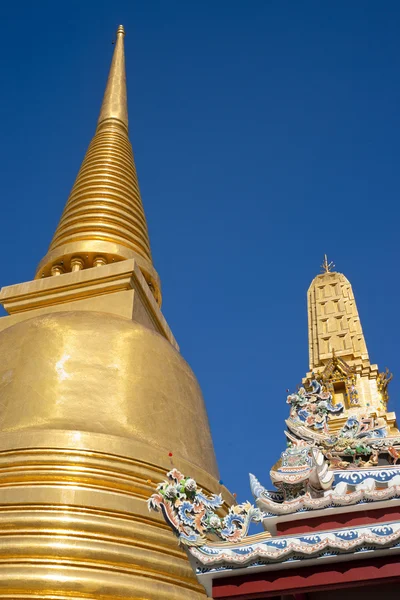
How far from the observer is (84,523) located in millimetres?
6637

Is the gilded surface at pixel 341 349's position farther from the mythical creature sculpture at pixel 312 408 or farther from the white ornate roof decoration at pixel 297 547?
the white ornate roof decoration at pixel 297 547

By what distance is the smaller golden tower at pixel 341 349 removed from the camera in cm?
1545

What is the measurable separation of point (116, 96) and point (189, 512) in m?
13.4

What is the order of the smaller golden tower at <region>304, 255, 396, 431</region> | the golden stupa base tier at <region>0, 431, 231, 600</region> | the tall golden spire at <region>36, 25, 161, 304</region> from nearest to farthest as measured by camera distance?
the golden stupa base tier at <region>0, 431, 231, 600</region>
the tall golden spire at <region>36, 25, 161, 304</region>
the smaller golden tower at <region>304, 255, 396, 431</region>

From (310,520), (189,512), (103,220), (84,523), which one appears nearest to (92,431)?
(84,523)

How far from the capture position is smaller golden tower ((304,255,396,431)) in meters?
15.4

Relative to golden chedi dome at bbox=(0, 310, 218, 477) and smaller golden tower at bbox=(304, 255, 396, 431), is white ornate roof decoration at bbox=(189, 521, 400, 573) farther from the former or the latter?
smaller golden tower at bbox=(304, 255, 396, 431)

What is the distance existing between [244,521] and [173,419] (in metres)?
3.41

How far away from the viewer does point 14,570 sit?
6230mm

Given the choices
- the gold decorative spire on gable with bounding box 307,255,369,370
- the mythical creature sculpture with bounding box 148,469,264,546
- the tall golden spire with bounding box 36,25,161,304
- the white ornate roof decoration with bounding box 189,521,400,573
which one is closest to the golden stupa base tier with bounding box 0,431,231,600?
the mythical creature sculpture with bounding box 148,469,264,546

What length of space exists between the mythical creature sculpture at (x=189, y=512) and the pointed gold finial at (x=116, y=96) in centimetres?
1230

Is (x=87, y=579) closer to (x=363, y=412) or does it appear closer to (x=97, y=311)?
(x=363, y=412)

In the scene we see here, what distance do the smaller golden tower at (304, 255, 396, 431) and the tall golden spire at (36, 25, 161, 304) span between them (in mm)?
5127

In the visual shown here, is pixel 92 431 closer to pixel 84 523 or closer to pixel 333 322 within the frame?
pixel 84 523
